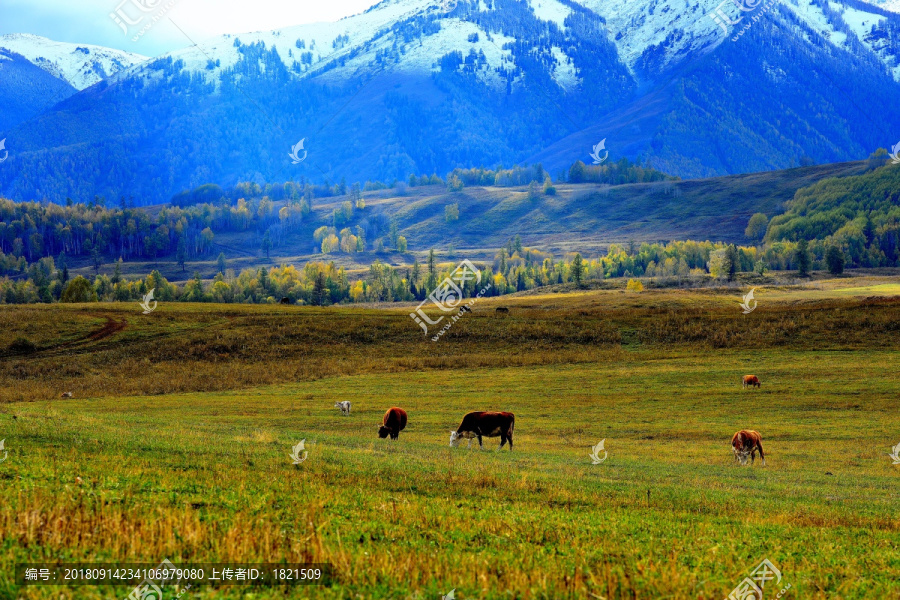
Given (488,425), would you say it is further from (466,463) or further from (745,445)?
(745,445)

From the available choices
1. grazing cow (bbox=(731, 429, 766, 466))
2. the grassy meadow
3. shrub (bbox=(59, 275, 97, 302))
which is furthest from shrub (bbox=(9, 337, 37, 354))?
shrub (bbox=(59, 275, 97, 302))

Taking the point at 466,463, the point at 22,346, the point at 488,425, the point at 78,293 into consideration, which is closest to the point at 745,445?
the point at 488,425

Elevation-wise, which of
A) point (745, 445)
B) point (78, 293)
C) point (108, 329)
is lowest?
point (745, 445)

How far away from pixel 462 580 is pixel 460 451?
69.0ft

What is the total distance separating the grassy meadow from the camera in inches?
345

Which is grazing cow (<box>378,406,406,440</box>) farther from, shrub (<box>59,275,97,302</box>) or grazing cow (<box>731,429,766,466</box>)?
shrub (<box>59,275,97,302</box>)

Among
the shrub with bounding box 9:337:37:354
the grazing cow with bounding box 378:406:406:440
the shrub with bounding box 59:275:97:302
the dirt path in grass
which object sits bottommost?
the grazing cow with bounding box 378:406:406:440

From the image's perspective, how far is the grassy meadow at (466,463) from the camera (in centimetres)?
877

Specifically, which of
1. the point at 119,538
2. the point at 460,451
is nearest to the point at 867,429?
the point at 460,451

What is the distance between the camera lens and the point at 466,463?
23.5 m

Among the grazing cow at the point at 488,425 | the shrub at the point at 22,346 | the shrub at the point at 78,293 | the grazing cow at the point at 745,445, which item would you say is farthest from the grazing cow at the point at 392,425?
the shrub at the point at 78,293

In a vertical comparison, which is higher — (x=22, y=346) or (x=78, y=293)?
(x=78, y=293)

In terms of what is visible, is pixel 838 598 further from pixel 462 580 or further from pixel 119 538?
pixel 119 538

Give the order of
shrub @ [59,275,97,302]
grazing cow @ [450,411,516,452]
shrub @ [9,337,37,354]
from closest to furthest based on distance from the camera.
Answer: grazing cow @ [450,411,516,452] → shrub @ [9,337,37,354] → shrub @ [59,275,97,302]
